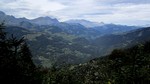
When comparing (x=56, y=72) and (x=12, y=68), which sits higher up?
(x=12, y=68)

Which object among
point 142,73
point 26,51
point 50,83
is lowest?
point 26,51

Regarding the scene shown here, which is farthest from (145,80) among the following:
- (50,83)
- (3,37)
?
(3,37)

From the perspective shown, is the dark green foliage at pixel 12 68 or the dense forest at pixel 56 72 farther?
the dark green foliage at pixel 12 68

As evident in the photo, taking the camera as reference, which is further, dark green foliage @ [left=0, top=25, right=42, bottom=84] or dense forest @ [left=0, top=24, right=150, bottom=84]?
dark green foliage @ [left=0, top=25, right=42, bottom=84]

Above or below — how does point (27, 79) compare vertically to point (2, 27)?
below

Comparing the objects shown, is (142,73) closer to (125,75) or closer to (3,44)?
(125,75)

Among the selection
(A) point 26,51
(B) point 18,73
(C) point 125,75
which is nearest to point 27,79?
(B) point 18,73

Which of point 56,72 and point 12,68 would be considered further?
point 56,72

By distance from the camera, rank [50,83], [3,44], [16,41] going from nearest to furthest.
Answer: [50,83] → [3,44] → [16,41]

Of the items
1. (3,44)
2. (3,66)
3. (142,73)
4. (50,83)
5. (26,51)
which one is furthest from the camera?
(26,51)

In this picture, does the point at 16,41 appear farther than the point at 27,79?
Yes
